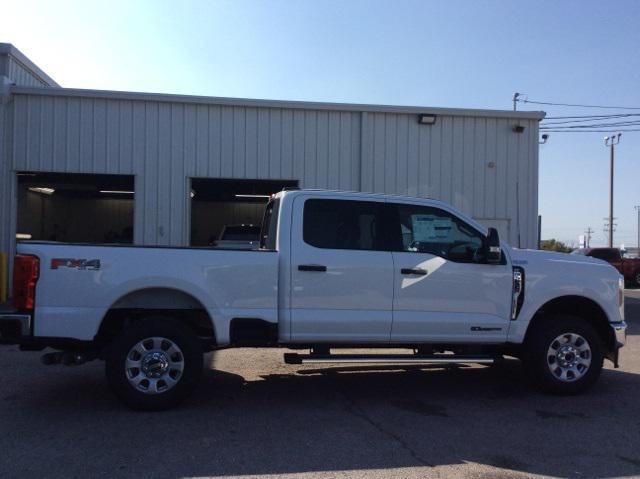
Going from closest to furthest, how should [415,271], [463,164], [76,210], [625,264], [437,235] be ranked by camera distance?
[415,271] < [437,235] < [463,164] < [76,210] < [625,264]

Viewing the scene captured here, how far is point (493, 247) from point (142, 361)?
3.71 meters

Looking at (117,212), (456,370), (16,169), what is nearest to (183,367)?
(456,370)

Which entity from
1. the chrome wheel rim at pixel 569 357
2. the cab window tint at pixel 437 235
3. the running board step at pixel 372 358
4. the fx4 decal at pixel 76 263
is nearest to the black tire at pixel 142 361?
the fx4 decal at pixel 76 263

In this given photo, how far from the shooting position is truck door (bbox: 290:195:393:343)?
613 centimetres

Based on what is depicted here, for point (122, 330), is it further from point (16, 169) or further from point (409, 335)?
point (16, 169)

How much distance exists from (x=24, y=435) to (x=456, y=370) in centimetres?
533

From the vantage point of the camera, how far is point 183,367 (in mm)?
5867

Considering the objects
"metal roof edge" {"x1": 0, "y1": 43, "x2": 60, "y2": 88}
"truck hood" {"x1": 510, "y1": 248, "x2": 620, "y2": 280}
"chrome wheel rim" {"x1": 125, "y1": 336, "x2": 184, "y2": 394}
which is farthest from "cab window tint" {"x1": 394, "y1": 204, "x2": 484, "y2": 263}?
"metal roof edge" {"x1": 0, "y1": 43, "x2": 60, "y2": 88}

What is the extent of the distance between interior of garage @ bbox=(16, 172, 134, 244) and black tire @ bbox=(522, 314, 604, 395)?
45.5ft

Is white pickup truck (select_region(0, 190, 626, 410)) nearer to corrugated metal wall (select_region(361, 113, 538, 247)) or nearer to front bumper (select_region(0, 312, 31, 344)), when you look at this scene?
front bumper (select_region(0, 312, 31, 344))

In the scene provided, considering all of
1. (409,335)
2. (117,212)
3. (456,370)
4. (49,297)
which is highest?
(117,212)

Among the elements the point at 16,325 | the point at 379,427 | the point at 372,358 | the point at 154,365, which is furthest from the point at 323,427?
the point at 16,325

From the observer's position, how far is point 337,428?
5.53 metres

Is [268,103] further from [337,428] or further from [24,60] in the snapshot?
[337,428]
